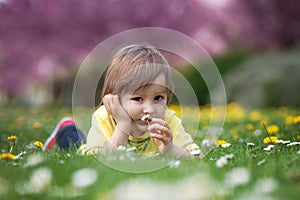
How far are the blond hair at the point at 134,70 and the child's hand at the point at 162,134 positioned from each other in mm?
274

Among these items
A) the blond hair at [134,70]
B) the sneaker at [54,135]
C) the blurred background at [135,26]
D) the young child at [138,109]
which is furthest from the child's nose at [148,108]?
the blurred background at [135,26]

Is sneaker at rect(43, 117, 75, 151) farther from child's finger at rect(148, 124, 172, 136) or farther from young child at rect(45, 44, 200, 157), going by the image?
child's finger at rect(148, 124, 172, 136)

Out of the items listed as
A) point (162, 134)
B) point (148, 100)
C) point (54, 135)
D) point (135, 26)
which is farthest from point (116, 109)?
point (135, 26)

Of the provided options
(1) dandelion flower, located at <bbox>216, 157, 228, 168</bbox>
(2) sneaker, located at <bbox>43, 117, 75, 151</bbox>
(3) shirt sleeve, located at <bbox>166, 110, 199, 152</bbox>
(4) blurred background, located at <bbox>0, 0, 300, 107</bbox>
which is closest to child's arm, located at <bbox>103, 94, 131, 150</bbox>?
(3) shirt sleeve, located at <bbox>166, 110, 199, 152</bbox>

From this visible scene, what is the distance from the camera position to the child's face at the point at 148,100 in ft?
Answer: 9.45

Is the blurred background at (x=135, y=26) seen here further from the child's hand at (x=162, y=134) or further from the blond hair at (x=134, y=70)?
the child's hand at (x=162, y=134)

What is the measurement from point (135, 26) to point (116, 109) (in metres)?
10.1

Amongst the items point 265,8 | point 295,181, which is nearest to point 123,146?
point 295,181

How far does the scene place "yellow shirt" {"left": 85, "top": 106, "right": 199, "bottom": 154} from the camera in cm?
316

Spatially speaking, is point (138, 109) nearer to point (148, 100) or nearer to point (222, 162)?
point (148, 100)

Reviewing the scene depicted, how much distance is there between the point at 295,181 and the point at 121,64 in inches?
58.9

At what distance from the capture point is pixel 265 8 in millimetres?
13938

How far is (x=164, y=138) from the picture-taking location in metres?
2.79

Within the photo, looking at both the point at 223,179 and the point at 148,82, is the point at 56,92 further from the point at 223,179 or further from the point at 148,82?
the point at 223,179
